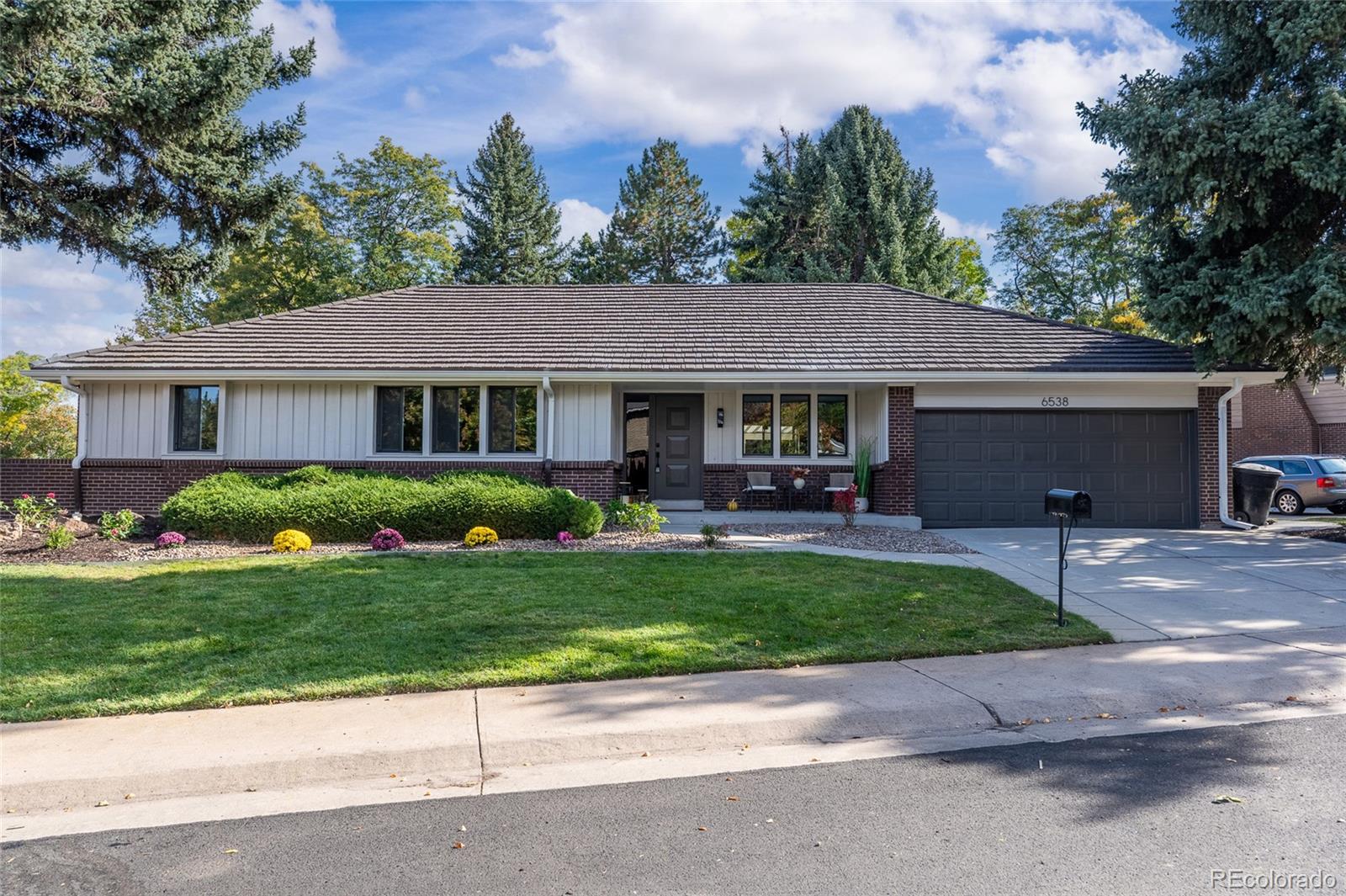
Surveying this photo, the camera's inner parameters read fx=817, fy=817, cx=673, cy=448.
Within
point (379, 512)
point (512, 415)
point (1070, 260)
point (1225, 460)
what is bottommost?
point (379, 512)

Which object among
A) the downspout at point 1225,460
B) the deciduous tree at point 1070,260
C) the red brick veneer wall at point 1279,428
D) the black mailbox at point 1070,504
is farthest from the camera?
the deciduous tree at point 1070,260

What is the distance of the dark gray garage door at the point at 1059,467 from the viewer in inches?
583

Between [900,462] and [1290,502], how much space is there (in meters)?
12.1

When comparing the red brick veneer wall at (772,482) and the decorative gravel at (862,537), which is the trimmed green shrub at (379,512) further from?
→ the red brick veneer wall at (772,482)

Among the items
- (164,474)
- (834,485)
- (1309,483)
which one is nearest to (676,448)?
(834,485)

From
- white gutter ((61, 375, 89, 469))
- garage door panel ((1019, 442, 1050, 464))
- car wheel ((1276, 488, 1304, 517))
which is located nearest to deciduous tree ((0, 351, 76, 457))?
white gutter ((61, 375, 89, 469))

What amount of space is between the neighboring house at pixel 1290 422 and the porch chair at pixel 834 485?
20.1m

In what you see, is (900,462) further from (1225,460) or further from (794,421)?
(1225,460)

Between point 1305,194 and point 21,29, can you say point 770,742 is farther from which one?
point 1305,194

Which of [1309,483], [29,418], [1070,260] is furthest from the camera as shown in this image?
[1070,260]

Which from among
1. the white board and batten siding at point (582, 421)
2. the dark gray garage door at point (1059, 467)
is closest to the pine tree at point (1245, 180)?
the dark gray garage door at point (1059, 467)

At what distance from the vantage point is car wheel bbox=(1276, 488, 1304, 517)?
64.7ft

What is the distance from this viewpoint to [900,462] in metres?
14.7

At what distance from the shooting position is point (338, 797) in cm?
429
